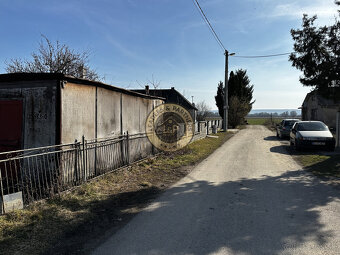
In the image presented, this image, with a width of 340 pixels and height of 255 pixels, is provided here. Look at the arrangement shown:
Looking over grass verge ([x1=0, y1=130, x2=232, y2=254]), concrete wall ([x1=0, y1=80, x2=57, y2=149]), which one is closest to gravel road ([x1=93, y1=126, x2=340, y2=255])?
grass verge ([x1=0, y1=130, x2=232, y2=254])

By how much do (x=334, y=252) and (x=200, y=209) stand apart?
2046 millimetres

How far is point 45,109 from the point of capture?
5383mm

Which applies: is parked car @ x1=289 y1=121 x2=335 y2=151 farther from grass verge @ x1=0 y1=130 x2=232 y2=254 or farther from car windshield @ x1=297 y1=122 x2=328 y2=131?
grass verge @ x1=0 y1=130 x2=232 y2=254

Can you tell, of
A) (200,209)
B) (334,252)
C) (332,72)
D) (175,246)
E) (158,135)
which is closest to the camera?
(334,252)

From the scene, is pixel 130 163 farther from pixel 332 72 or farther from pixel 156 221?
pixel 332 72

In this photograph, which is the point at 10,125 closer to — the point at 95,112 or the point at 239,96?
the point at 95,112

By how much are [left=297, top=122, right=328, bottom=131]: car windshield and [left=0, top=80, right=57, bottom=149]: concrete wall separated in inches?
459

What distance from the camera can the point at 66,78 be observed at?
5320 mm

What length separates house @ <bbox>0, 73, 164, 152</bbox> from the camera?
5.31 m

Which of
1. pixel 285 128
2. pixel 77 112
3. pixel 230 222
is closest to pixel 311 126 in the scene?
pixel 285 128

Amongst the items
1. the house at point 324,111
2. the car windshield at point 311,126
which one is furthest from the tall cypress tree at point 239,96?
the car windshield at point 311,126

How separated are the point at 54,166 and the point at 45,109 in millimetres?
1321

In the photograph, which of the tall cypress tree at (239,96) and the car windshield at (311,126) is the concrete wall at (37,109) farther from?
the tall cypress tree at (239,96)

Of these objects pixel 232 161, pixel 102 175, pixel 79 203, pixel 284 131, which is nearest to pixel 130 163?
pixel 102 175
